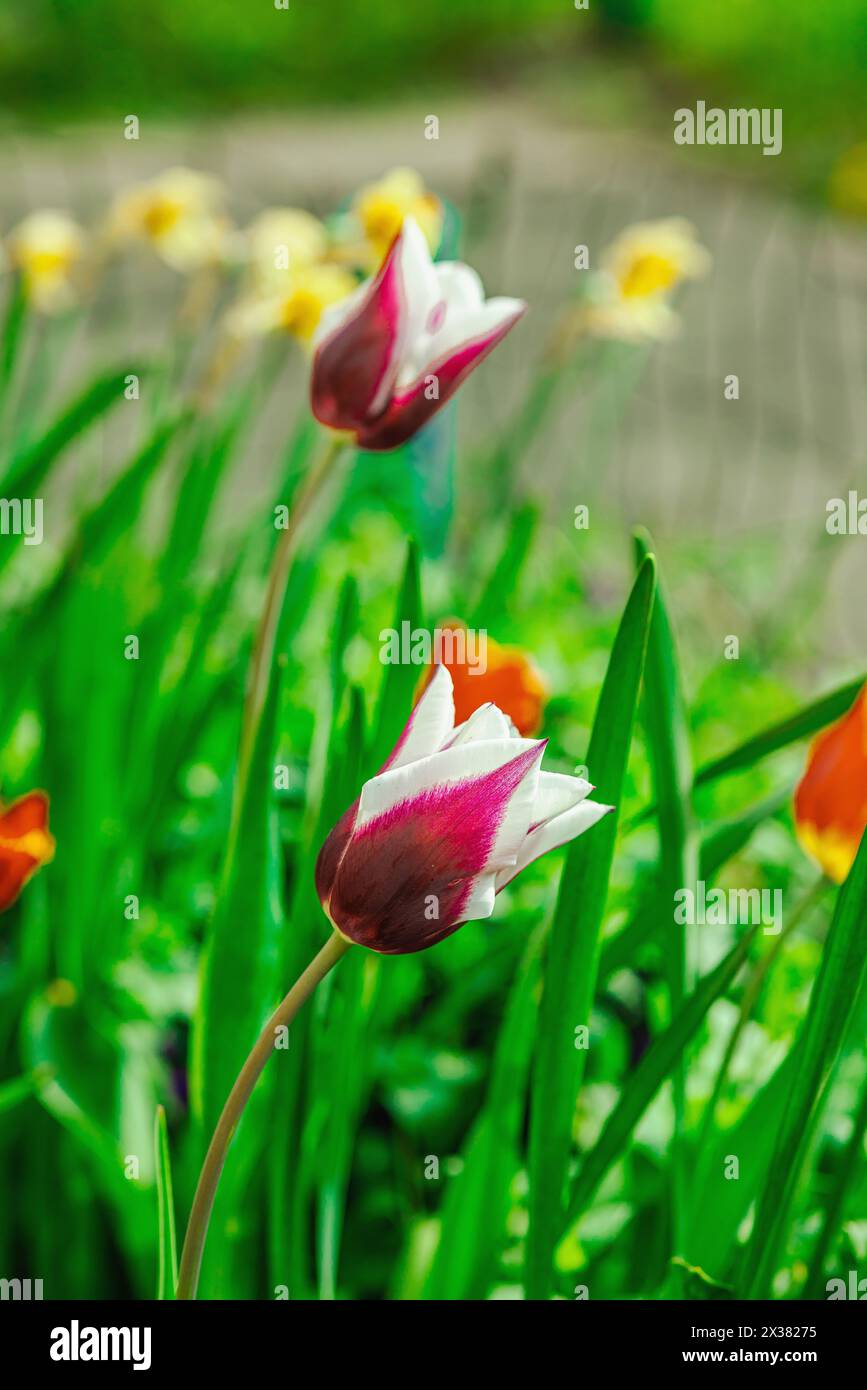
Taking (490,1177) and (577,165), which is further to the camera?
(577,165)

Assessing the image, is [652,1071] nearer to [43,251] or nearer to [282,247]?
[282,247]

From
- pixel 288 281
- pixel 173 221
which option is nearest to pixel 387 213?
pixel 288 281

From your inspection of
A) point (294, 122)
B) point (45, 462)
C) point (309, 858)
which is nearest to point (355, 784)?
point (309, 858)

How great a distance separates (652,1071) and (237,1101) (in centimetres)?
15

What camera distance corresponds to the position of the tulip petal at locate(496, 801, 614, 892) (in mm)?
335

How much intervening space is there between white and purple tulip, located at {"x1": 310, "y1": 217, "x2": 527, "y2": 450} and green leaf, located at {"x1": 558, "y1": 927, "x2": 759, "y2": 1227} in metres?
0.21

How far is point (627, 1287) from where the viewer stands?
58 centimetres

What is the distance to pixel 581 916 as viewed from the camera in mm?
423

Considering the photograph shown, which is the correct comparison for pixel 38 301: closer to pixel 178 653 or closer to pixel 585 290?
pixel 178 653

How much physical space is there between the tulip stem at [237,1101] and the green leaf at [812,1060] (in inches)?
5.4

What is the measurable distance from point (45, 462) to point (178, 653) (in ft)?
1.20

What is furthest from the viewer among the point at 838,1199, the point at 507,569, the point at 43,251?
the point at 43,251

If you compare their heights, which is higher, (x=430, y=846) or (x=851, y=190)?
(x=851, y=190)
